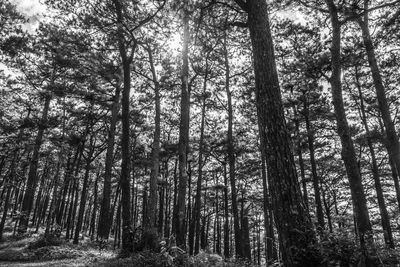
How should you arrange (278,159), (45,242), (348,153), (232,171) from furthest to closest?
(232,171) → (45,242) → (348,153) → (278,159)

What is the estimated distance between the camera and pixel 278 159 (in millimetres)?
4559

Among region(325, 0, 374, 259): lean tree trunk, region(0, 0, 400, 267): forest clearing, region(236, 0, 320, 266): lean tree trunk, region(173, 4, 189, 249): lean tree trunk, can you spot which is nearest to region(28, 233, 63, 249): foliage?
region(0, 0, 400, 267): forest clearing

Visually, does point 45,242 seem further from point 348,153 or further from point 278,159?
point 348,153

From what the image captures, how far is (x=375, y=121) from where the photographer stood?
19.5 metres

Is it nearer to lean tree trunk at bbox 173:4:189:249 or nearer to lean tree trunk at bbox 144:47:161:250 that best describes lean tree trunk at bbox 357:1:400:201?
lean tree trunk at bbox 173:4:189:249

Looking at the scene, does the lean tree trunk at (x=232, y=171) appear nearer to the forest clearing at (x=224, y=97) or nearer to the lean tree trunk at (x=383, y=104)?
the forest clearing at (x=224, y=97)

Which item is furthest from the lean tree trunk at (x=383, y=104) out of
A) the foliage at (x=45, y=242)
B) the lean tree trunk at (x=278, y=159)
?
the foliage at (x=45, y=242)

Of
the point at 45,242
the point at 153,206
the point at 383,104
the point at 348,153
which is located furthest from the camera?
the point at 45,242

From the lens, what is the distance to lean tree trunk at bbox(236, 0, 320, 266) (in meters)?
4.16

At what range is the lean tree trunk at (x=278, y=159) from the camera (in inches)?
164

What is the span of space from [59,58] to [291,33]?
34.4 ft

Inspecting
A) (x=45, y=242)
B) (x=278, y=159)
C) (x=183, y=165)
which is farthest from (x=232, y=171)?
(x=278, y=159)

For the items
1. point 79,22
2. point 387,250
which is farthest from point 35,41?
point 387,250

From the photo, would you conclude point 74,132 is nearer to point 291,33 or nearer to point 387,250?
point 291,33
